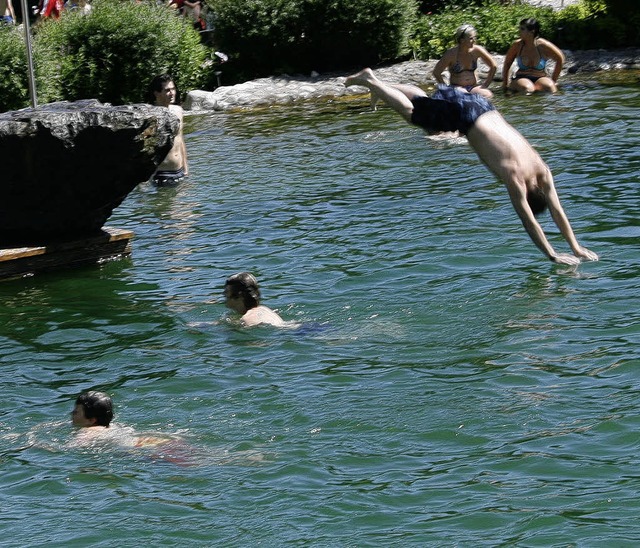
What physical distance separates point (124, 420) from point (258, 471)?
151cm

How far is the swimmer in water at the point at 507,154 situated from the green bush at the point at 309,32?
14637 millimetres

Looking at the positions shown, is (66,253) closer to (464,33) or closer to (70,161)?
(70,161)

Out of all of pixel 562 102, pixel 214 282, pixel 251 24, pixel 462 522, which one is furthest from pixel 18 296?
pixel 251 24

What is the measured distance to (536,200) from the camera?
10938 millimetres

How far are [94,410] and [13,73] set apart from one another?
1450 cm

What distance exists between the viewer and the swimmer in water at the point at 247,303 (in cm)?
1038

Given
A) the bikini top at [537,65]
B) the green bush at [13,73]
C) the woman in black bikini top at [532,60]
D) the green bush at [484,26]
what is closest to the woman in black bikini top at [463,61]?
the woman in black bikini top at [532,60]

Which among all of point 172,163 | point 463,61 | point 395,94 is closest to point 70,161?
point 395,94

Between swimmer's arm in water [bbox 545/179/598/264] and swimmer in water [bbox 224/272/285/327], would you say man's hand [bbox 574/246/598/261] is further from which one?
swimmer in water [bbox 224/272/285/327]

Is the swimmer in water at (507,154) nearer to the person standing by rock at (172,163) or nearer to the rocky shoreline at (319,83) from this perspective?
the person standing by rock at (172,163)

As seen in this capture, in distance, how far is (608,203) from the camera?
13.7m

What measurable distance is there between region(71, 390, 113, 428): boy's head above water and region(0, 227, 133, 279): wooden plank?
14.8 ft

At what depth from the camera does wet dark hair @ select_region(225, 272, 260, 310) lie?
1043 centimetres

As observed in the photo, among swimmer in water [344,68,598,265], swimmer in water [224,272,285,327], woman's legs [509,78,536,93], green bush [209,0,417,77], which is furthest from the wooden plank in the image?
green bush [209,0,417,77]
